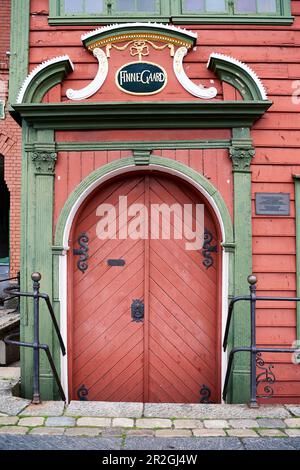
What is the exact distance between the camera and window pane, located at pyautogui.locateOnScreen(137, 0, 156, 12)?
4969 millimetres

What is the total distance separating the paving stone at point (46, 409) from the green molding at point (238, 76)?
12.0ft

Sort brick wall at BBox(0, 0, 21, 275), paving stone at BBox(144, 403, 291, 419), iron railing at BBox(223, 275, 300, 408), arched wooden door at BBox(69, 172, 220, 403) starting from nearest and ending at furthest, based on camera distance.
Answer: paving stone at BBox(144, 403, 291, 419) < iron railing at BBox(223, 275, 300, 408) < arched wooden door at BBox(69, 172, 220, 403) < brick wall at BBox(0, 0, 21, 275)

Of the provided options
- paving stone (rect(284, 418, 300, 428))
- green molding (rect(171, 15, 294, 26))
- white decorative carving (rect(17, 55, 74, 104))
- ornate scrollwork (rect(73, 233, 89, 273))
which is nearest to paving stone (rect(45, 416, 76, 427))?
ornate scrollwork (rect(73, 233, 89, 273))

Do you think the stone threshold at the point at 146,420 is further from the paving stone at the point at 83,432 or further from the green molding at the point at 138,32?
the green molding at the point at 138,32

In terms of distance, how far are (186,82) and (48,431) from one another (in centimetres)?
368

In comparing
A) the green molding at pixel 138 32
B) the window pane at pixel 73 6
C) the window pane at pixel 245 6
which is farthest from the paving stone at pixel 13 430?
the window pane at pixel 245 6

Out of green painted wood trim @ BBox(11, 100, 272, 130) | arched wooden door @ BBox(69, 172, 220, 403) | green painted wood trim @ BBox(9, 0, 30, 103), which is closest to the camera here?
green painted wood trim @ BBox(11, 100, 272, 130)

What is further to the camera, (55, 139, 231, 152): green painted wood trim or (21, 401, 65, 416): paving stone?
(55, 139, 231, 152): green painted wood trim

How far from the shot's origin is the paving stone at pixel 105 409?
12.7 ft

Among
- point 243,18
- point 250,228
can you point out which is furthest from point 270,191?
point 243,18

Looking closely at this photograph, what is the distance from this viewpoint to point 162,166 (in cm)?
477

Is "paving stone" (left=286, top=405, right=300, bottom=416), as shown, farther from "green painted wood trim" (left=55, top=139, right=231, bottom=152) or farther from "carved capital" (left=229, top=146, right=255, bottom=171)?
"green painted wood trim" (left=55, top=139, right=231, bottom=152)

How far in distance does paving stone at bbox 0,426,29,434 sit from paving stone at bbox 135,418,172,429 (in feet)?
2.99

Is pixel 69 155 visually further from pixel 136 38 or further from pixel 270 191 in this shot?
pixel 270 191
